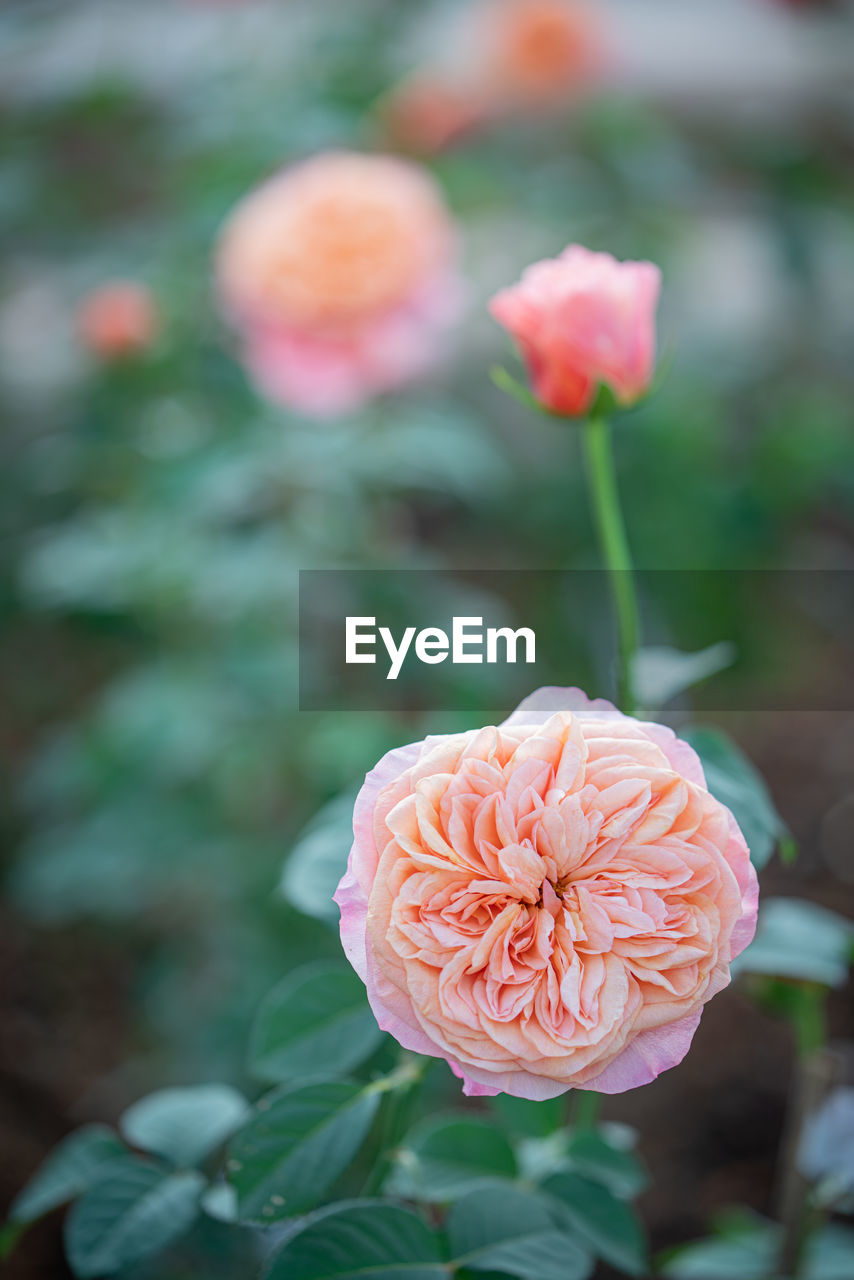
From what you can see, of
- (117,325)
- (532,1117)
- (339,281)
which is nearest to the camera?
(532,1117)

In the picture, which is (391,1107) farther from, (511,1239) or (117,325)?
(117,325)

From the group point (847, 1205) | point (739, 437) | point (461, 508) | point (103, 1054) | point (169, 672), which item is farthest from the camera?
point (461, 508)

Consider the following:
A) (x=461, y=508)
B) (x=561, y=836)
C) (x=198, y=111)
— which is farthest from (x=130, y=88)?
(x=561, y=836)

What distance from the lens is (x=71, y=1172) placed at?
0.38 metres

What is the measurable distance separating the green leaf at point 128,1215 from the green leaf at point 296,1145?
7cm

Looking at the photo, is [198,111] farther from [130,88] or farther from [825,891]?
[825,891]

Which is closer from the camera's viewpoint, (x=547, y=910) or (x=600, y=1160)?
(x=547, y=910)

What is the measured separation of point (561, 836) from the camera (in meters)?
0.23

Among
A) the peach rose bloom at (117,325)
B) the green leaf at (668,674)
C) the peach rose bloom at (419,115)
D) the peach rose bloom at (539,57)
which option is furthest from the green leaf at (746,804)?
the peach rose bloom at (539,57)

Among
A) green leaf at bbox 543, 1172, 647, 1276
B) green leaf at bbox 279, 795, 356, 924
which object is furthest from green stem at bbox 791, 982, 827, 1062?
green leaf at bbox 279, 795, 356, 924

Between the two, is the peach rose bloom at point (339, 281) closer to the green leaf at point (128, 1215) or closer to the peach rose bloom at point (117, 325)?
the peach rose bloom at point (117, 325)

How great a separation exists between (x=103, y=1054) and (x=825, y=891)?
733 millimetres

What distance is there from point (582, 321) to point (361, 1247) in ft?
0.95

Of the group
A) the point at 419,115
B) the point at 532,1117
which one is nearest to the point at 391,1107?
the point at 532,1117
